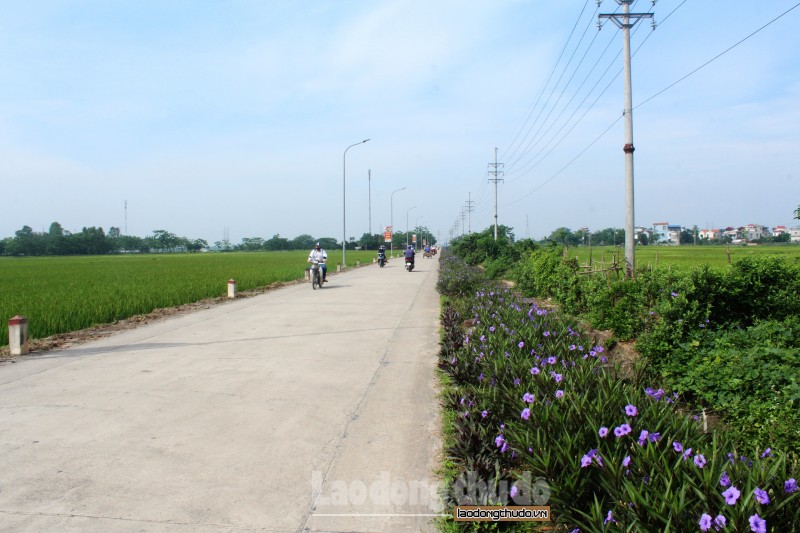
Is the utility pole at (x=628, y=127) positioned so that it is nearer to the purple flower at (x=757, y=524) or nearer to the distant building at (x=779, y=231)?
the purple flower at (x=757, y=524)

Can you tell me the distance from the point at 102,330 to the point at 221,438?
7.86m

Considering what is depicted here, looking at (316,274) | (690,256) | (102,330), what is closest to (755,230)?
(690,256)

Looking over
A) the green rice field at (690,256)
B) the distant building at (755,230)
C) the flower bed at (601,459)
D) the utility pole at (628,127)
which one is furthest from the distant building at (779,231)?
the flower bed at (601,459)

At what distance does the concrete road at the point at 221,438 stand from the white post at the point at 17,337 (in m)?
0.44

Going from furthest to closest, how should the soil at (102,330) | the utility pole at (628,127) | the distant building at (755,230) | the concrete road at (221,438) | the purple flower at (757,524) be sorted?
the distant building at (755,230) < the utility pole at (628,127) < the soil at (102,330) < the concrete road at (221,438) < the purple flower at (757,524)

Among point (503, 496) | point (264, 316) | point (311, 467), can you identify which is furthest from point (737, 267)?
point (264, 316)

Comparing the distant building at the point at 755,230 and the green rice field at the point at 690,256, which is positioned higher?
the distant building at the point at 755,230

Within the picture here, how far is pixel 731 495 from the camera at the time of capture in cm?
232

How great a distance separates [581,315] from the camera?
9.55m

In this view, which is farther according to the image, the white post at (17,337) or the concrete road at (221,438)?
the white post at (17,337)

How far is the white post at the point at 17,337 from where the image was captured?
835 centimetres

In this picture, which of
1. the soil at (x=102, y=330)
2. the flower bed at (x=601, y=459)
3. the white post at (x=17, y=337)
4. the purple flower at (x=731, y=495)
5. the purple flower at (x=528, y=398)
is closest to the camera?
the purple flower at (x=731, y=495)

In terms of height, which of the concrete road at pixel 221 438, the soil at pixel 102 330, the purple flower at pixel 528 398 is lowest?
the concrete road at pixel 221 438

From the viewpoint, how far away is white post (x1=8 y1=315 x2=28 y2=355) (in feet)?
27.4
